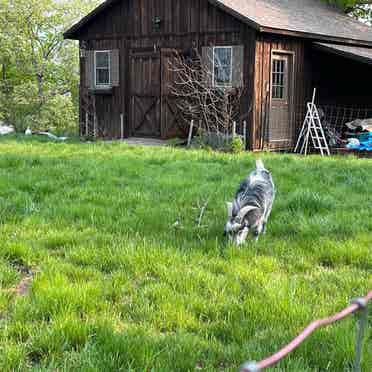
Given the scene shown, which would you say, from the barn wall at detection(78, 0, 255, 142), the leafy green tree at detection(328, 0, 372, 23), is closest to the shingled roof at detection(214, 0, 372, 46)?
the barn wall at detection(78, 0, 255, 142)

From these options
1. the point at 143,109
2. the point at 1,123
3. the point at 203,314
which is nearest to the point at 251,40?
the point at 143,109

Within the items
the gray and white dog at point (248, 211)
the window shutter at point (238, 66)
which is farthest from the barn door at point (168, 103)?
the gray and white dog at point (248, 211)

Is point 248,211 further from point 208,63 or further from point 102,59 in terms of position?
point 102,59

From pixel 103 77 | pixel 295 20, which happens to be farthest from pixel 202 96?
pixel 103 77

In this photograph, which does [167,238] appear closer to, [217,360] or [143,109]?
[217,360]

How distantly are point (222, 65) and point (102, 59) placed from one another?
4.44 m

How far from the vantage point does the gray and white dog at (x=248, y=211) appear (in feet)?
16.2

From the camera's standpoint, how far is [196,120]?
1521cm

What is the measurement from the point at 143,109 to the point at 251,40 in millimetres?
4004

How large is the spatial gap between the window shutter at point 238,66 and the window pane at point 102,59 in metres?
4.59

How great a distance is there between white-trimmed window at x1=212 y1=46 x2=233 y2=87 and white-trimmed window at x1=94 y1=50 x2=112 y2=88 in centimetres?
384

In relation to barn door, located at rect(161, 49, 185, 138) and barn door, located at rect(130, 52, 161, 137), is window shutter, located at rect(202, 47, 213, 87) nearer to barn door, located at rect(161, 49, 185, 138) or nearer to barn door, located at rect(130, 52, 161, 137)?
barn door, located at rect(161, 49, 185, 138)

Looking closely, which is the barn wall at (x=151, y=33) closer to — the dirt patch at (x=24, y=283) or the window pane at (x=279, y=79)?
the window pane at (x=279, y=79)

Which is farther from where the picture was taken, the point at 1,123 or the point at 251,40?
the point at 1,123
